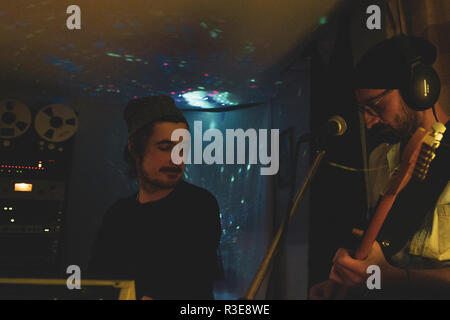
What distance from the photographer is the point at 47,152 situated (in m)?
2.22

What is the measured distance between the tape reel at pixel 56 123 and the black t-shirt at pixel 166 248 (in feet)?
2.77

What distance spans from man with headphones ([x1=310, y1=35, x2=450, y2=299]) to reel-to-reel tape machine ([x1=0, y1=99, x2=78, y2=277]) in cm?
175

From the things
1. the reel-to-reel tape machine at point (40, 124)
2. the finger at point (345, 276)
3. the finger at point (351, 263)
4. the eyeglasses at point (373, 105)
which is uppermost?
the reel-to-reel tape machine at point (40, 124)

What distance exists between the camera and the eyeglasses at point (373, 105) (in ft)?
4.31

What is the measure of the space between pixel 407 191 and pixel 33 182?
6.97ft

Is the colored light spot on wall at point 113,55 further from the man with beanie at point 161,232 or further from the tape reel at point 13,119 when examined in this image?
Result: the tape reel at point 13,119

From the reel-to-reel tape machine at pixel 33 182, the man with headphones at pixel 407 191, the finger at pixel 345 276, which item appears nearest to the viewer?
the man with headphones at pixel 407 191

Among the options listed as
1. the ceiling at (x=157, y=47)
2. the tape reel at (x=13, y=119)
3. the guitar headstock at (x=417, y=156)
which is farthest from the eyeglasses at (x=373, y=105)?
the tape reel at (x=13, y=119)

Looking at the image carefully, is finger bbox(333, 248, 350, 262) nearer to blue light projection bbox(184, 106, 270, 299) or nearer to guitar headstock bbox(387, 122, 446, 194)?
guitar headstock bbox(387, 122, 446, 194)

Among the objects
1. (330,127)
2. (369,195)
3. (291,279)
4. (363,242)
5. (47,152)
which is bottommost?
(291,279)

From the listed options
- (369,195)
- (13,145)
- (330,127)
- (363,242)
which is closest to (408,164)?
(369,195)

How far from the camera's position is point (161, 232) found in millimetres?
1756
